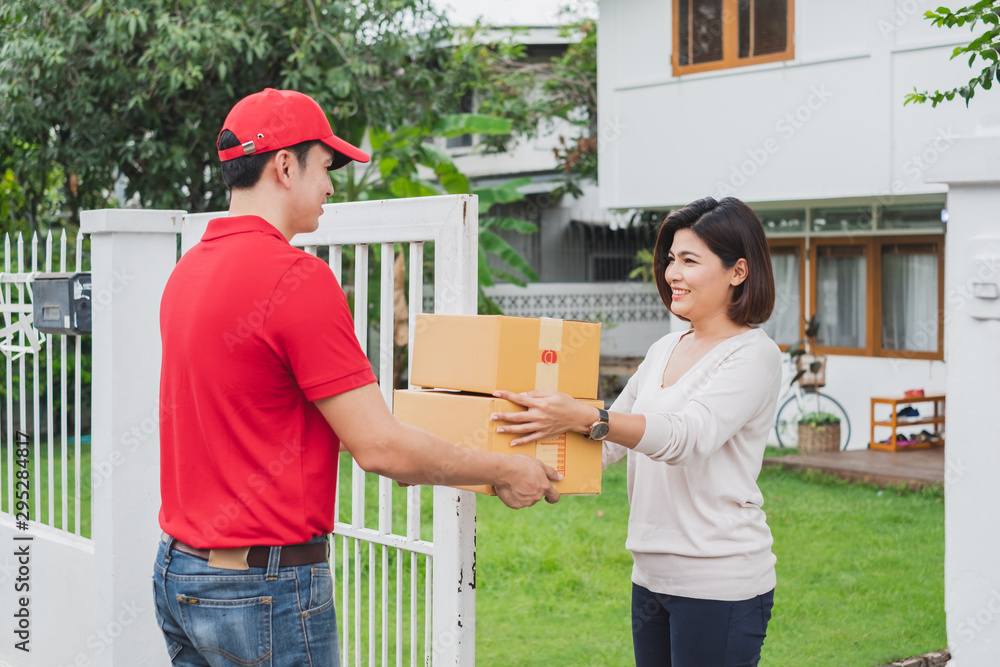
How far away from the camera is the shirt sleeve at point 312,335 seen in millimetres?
2172

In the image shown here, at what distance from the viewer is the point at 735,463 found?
2.82m

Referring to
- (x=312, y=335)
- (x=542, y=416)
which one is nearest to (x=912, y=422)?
(x=542, y=416)

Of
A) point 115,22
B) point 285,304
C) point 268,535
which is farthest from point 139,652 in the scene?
point 115,22

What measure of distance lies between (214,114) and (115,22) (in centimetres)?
139

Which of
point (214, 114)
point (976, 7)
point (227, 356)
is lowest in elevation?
point (227, 356)

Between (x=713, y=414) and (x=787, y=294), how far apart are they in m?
10.2

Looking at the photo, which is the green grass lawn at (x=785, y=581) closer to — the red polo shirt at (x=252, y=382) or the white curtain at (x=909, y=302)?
the white curtain at (x=909, y=302)

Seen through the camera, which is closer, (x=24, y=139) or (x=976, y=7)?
(x=976, y=7)

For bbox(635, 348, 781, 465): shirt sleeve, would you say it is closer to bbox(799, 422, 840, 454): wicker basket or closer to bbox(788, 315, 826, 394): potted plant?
bbox(799, 422, 840, 454): wicker basket

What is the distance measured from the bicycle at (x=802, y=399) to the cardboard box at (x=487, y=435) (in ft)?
29.0

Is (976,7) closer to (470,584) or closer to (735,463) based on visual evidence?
(735,463)

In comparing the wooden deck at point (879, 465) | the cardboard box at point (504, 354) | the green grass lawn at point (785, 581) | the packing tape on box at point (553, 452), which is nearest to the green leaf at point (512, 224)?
the wooden deck at point (879, 465)

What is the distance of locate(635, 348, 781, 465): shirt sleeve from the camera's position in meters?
2.62

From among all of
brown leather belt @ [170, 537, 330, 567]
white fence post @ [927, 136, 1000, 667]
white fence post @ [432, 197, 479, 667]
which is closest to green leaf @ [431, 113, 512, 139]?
white fence post @ [927, 136, 1000, 667]
